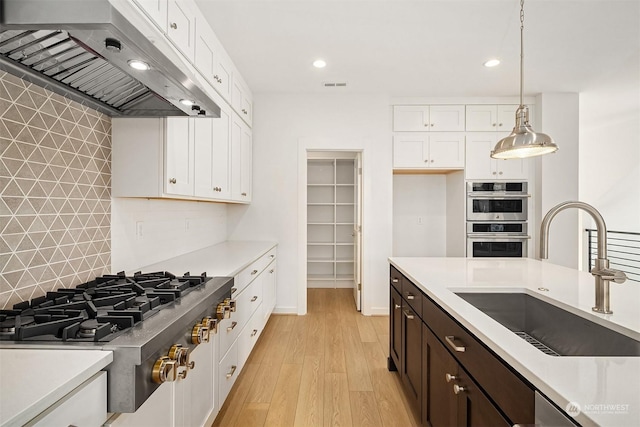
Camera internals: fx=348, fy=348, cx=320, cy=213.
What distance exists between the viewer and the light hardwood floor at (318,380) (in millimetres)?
2133

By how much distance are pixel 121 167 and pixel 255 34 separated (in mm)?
1615

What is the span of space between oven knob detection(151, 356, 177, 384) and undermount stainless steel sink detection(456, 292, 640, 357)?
1326mm

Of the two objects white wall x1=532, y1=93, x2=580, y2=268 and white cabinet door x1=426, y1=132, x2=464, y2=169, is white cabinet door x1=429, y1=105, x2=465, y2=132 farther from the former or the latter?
white wall x1=532, y1=93, x2=580, y2=268

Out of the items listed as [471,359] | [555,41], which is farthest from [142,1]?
[555,41]

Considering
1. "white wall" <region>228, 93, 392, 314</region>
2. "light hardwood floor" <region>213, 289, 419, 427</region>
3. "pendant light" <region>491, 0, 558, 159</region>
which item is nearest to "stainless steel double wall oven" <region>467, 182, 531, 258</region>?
"white wall" <region>228, 93, 392, 314</region>

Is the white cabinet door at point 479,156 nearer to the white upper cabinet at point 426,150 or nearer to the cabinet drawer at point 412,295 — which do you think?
the white upper cabinet at point 426,150

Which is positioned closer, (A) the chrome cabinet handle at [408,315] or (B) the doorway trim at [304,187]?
(A) the chrome cabinet handle at [408,315]

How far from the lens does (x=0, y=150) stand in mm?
1279

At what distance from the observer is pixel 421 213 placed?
195 inches

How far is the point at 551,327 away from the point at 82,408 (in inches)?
68.2

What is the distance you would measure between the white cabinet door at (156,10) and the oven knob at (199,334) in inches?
57.8

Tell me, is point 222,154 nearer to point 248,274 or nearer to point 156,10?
point 248,274

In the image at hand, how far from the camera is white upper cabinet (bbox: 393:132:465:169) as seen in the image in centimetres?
426

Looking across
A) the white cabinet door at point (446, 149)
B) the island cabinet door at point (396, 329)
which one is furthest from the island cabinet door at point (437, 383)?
the white cabinet door at point (446, 149)
